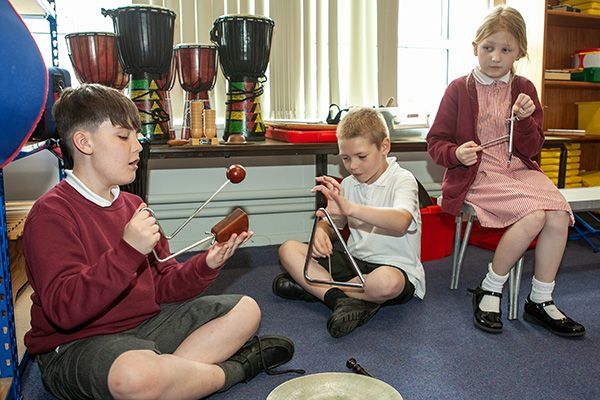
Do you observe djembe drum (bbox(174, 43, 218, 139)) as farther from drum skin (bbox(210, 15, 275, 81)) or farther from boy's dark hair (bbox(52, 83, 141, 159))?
boy's dark hair (bbox(52, 83, 141, 159))

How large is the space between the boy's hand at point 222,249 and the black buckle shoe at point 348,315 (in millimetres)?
489

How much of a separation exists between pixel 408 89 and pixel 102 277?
8.68 ft

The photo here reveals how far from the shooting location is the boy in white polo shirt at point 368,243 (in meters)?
1.83

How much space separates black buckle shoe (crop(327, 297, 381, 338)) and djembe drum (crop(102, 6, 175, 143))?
1029 mm

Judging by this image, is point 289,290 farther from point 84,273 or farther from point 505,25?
point 505,25

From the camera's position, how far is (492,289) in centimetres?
194

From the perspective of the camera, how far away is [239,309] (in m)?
1.53

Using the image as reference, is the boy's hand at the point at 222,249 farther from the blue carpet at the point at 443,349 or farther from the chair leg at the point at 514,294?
the chair leg at the point at 514,294

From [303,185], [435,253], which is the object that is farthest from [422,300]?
[303,185]

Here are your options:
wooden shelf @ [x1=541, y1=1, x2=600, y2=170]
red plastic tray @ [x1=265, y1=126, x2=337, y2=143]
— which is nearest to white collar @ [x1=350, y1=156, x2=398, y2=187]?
red plastic tray @ [x1=265, y1=126, x2=337, y2=143]

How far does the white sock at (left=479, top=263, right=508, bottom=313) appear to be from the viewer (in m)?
1.90

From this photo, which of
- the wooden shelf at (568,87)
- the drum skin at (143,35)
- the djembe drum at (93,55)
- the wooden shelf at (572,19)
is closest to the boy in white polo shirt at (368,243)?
the drum skin at (143,35)

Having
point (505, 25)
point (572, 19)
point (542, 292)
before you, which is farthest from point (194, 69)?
point (572, 19)

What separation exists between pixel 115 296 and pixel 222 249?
0.34 m
